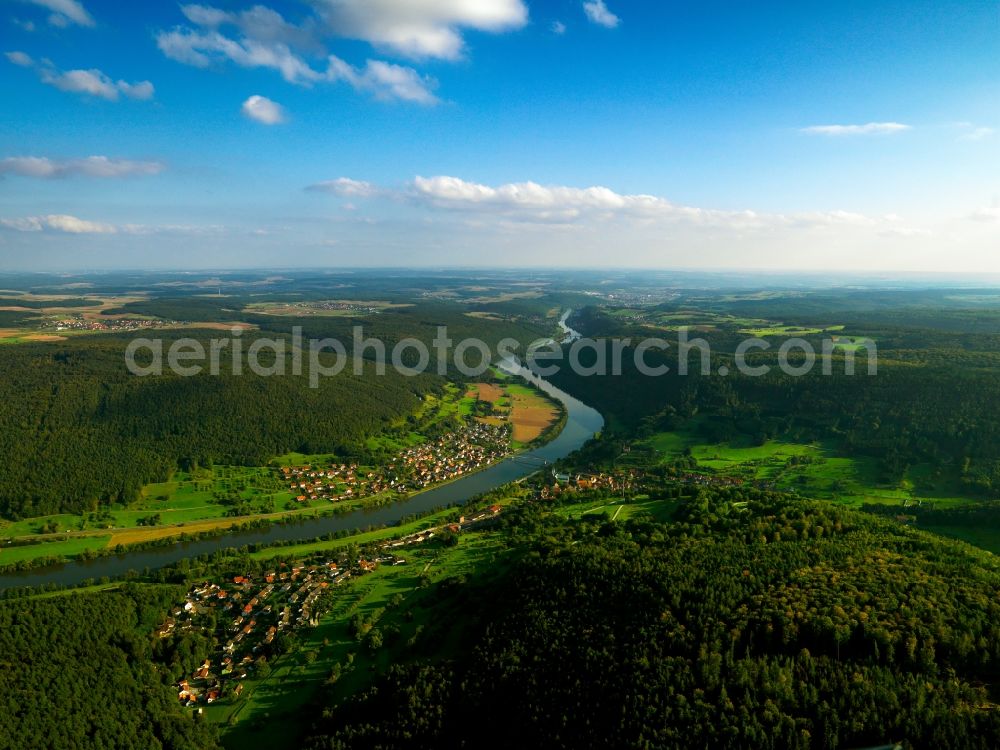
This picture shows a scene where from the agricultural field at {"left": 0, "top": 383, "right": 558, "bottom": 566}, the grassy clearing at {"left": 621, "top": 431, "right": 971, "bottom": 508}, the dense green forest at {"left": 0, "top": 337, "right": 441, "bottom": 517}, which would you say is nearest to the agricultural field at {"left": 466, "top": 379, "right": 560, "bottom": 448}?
the agricultural field at {"left": 0, "top": 383, "right": 558, "bottom": 566}

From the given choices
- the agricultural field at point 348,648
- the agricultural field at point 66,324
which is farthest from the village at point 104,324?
the agricultural field at point 348,648

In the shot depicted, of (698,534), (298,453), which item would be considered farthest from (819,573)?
(298,453)

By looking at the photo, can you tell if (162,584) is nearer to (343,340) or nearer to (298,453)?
(298,453)

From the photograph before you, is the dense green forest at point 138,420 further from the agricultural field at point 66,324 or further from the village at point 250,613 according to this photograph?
the agricultural field at point 66,324

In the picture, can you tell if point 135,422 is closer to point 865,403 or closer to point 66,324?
point 865,403

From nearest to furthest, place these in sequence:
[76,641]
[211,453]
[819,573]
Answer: [819,573], [76,641], [211,453]

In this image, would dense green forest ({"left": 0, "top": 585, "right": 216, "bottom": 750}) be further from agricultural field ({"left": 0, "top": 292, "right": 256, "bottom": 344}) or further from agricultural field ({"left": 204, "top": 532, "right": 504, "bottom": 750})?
agricultural field ({"left": 0, "top": 292, "right": 256, "bottom": 344})
